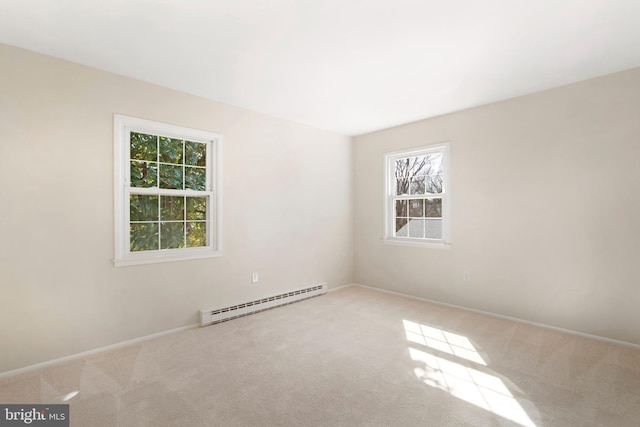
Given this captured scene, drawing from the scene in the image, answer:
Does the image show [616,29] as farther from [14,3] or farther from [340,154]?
[14,3]

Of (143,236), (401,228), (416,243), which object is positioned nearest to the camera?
(143,236)

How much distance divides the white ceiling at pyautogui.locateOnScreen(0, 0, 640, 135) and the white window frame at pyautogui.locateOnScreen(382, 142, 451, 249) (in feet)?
3.00

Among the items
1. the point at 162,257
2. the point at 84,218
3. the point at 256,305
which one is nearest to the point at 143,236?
the point at 162,257

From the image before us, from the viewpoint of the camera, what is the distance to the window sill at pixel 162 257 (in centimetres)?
280

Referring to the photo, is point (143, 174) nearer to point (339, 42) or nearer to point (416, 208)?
point (339, 42)

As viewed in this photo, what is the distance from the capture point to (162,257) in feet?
9.99

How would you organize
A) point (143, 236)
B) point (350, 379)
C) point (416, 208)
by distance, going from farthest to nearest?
point (416, 208) < point (143, 236) < point (350, 379)

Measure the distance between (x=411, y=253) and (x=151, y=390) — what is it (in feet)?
11.3

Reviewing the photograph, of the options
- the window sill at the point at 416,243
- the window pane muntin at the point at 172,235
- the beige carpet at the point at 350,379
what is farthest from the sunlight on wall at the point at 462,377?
the window pane muntin at the point at 172,235

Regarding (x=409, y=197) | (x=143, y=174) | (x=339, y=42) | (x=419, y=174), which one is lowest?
(x=409, y=197)

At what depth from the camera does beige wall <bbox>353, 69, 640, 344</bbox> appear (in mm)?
2736

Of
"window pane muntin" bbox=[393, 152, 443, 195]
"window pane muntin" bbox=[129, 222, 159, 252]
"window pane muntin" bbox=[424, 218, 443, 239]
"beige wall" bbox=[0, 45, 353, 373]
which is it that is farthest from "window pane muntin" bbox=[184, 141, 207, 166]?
"window pane muntin" bbox=[424, 218, 443, 239]

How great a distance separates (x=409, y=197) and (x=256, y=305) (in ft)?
8.69

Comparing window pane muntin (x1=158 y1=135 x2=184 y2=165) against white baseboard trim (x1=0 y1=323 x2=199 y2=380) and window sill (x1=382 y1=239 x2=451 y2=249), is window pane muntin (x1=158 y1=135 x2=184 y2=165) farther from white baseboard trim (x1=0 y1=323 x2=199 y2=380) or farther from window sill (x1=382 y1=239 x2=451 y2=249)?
window sill (x1=382 y1=239 x2=451 y2=249)
